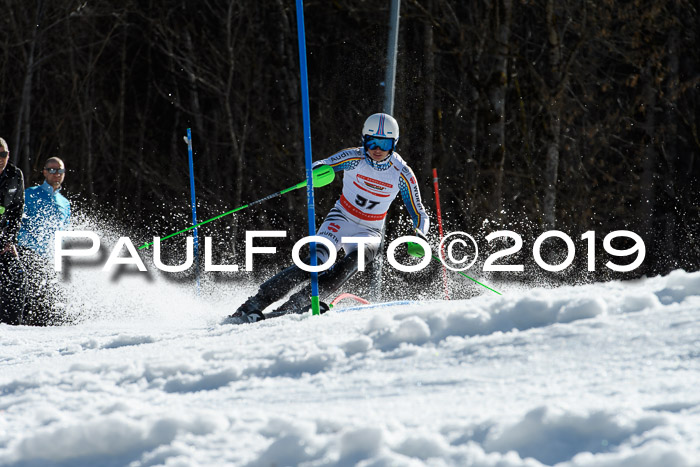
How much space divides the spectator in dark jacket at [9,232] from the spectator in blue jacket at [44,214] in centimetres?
35

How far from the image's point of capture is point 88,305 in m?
8.94

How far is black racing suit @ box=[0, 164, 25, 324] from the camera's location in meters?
7.45

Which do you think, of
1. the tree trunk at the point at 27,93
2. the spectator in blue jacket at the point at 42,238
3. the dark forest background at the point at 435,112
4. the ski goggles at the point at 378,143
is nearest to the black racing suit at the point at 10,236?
the spectator in blue jacket at the point at 42,238

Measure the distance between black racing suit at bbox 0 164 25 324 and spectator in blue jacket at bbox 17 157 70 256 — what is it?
35 centimetres

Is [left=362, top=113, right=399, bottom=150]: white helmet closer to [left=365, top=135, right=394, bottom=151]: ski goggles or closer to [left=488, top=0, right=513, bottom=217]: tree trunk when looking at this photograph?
[left=365, top=135, right=394, bottom=151]: ski goggles

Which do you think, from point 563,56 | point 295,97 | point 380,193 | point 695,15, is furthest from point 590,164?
point 380,193

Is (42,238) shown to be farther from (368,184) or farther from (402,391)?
(402,391)

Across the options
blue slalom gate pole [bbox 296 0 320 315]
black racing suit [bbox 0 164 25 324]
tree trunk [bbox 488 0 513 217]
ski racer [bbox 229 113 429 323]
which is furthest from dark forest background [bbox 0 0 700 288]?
blue slalom gate pole [bbox 296 0 320 315]

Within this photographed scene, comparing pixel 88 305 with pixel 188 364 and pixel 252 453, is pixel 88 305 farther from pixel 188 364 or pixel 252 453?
pixel 252 453

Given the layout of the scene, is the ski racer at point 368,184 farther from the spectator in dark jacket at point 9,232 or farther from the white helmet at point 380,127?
the spectator in dark jacket at point 9,232

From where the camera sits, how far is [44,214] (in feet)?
26.5

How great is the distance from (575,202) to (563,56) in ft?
10.5

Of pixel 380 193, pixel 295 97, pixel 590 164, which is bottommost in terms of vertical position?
pixel 380 193

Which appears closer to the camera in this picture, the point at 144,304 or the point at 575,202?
the point at 144,304
